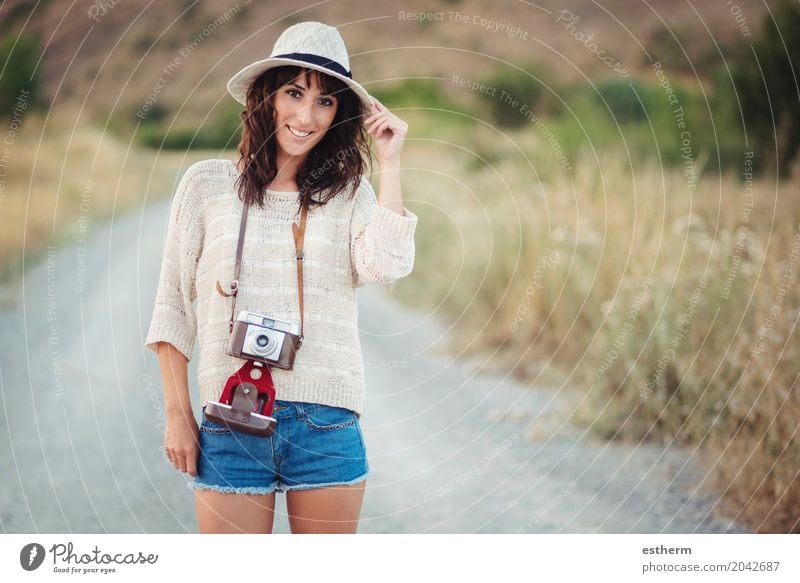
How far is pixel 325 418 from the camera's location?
1.82 m

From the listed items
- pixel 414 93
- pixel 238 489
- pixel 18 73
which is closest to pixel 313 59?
pixel 238 489

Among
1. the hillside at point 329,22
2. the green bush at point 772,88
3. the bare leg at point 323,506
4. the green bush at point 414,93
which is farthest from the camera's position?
the green bush at point 414,93

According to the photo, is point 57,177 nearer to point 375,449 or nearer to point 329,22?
point 329,22

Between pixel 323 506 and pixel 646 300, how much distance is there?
260 cm

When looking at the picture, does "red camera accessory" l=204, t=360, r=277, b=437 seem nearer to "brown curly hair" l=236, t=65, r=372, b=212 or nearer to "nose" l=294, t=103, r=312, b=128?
"brown curly hair" l=236, t=65, r=372, b=212

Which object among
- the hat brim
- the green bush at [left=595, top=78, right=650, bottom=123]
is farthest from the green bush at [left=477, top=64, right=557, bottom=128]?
the hat brim

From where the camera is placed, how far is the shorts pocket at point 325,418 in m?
1.80

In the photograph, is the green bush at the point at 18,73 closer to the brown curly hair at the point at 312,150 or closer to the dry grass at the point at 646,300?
the brown curly hair at the point at 312,150

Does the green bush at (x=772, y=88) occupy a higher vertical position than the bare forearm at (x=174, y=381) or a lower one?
higher

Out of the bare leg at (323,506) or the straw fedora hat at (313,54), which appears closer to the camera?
the bare leg at (323,506)

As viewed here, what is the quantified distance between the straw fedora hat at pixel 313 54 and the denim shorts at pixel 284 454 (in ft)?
2.31
